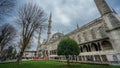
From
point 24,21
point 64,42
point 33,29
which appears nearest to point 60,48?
point 64,42

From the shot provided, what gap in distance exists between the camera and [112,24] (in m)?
20.3

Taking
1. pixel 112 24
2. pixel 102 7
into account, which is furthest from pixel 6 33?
pixel 112 24

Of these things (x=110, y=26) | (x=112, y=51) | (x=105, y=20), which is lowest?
(x=112, y=51)

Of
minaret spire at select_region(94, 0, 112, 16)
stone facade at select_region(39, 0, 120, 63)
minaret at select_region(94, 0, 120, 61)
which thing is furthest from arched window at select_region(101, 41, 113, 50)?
minaret spire at select_region(94, 0, 112, 16)

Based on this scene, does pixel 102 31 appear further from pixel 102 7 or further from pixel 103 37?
pixel 102 7

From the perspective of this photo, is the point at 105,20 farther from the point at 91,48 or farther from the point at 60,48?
the point at 60,48

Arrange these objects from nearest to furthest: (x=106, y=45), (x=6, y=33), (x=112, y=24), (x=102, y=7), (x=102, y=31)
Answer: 1. (x=112, y=24)
2. (x=106, y=45)
3. (x=102, y=7)
4. (x=102, y=31)
5. (x=6, y=33)

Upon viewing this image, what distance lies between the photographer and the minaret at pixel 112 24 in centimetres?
1898

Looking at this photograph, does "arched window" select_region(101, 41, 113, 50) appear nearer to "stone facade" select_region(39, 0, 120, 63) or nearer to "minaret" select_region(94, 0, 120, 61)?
"stone facade" select_region(39, 0, 120, 63)

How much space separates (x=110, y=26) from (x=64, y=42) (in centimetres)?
1085

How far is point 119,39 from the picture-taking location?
18734 millimetres

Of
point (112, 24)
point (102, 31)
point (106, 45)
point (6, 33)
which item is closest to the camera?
point (112, 24)

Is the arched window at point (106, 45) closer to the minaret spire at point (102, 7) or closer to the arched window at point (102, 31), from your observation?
the arched window at point (102, 31)

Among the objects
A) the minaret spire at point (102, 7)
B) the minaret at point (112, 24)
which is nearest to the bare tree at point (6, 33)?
A: the minaret spire at point (102, 7)
